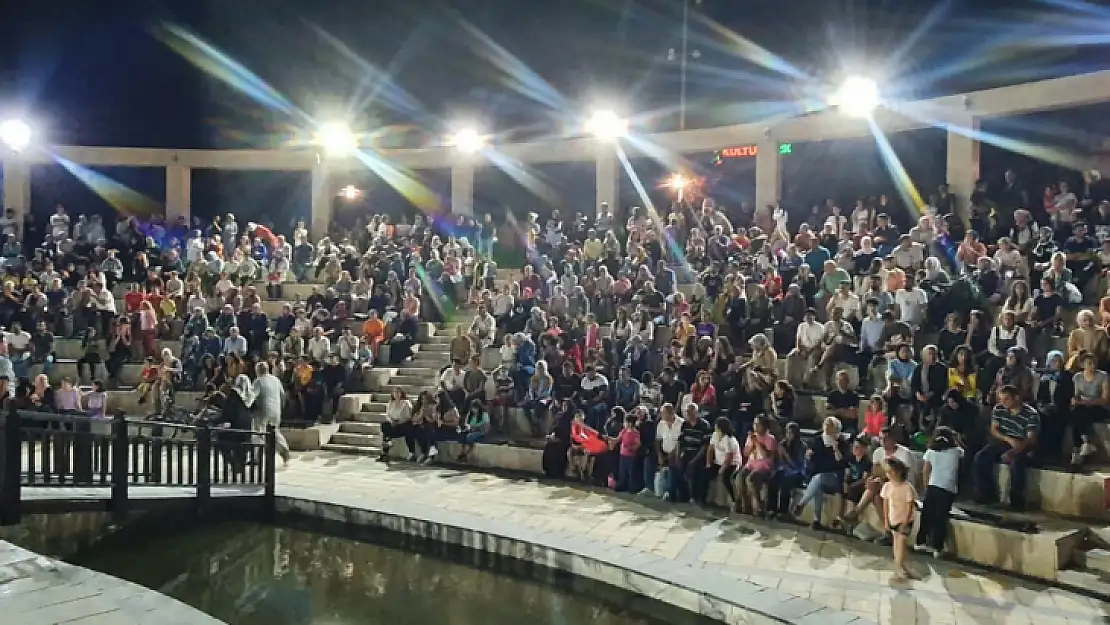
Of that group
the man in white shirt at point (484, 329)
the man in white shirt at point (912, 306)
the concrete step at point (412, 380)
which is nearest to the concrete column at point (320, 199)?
the concrete step at point (412, 380)

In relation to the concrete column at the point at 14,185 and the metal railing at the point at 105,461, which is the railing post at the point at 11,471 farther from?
the concrete column at the point at 14,185

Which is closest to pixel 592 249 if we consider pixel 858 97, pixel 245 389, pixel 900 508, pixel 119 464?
pixel 858 97

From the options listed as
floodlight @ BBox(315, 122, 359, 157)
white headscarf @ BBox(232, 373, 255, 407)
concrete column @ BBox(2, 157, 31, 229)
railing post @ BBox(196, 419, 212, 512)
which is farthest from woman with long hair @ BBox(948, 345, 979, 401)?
concrete column @ BBox(2, 157, 31, 229)

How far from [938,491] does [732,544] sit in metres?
1.83

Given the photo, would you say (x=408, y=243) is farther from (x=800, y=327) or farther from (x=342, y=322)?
(x=800, y=327)

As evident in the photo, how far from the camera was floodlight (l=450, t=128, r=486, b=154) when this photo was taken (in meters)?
20.8

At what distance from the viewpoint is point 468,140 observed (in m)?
20.8

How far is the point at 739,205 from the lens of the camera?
63.0 feet

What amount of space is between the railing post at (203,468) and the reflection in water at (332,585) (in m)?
0.34

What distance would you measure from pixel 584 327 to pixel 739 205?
746cm

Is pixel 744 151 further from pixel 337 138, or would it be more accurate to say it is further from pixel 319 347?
pixel 337 138

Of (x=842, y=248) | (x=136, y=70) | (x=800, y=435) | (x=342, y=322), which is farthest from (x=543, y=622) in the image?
(x=136, y=70)

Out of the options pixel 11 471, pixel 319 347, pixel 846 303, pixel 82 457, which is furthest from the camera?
pixel 319 347

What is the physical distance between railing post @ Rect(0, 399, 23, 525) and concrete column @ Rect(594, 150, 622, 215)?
46.2ft
